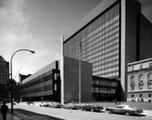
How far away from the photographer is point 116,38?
312 ft

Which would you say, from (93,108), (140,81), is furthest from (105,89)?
(93,108)

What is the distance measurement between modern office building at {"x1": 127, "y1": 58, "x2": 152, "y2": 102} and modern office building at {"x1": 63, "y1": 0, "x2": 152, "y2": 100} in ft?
30.8

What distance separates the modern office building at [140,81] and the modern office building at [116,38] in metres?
9.39

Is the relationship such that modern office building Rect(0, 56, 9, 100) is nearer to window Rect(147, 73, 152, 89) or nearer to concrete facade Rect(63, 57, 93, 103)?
concrete facade Rect(63, 57, 93, 103)

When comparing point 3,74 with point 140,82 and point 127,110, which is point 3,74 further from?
point 127,110

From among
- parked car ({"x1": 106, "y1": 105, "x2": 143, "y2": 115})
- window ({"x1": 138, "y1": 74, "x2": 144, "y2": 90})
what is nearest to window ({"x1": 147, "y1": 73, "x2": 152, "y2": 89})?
window ({"x1": 138, "y1": 74, "x2": 144, "y2": 90})

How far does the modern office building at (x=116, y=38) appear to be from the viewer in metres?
91.9

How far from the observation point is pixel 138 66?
78312 mm

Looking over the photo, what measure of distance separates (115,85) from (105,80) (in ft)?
23.4

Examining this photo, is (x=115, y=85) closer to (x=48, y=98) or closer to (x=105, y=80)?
(x=105, y=80)

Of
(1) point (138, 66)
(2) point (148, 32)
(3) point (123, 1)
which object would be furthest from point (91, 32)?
(1) point (138, 66)

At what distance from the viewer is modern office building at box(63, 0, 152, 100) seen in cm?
9188

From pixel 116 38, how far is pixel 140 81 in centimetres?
3176

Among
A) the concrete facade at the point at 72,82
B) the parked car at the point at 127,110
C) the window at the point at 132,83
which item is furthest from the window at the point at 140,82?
the parked car at the point at 127,110
